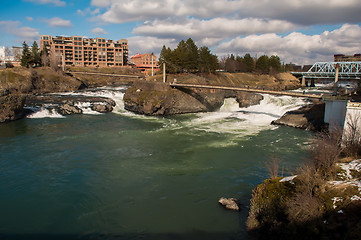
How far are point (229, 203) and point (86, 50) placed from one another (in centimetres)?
12120

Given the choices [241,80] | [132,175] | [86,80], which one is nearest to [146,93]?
[132,175]

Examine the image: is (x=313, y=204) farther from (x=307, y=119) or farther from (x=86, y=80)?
(x=86, y=80)

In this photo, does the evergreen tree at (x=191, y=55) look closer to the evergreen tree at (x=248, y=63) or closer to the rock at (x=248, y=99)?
the rock at (x=248, y=99)

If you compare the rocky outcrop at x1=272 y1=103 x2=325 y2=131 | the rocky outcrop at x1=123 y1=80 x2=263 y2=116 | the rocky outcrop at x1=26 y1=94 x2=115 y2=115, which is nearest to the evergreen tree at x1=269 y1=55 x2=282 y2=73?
the rocky outcrop at x1=123 y1=80 x2=263 y2=116

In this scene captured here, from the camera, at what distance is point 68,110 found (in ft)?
136

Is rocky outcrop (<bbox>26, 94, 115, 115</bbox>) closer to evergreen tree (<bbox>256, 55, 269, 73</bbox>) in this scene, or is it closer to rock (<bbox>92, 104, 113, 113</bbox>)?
rock (<bbox>92, 104, 113, 113</bbox>)

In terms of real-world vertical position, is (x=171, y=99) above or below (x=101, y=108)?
above

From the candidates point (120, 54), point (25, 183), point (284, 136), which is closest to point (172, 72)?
point (284, 136)

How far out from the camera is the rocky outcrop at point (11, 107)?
35.5 meters

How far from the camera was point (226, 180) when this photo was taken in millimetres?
17953


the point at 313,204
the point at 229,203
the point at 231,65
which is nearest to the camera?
the point at 313,204

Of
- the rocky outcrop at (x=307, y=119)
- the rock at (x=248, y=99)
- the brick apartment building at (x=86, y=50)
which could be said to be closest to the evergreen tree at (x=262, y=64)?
the rock at (x=248, y=99)

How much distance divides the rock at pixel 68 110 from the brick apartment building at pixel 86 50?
7852 cm

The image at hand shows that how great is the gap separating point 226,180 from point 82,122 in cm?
2537
